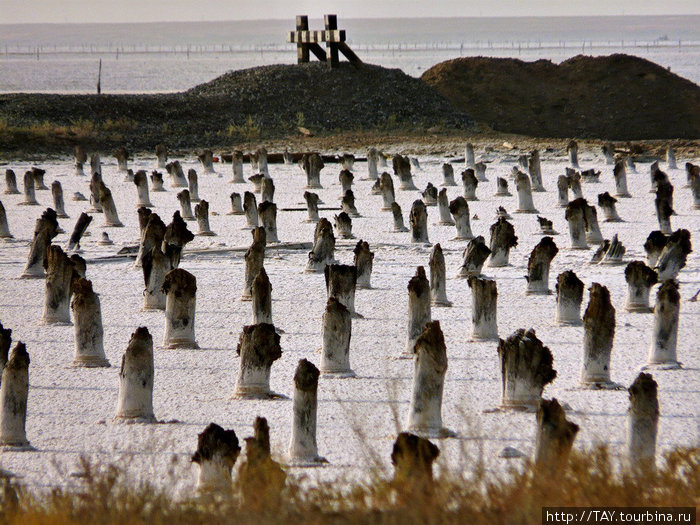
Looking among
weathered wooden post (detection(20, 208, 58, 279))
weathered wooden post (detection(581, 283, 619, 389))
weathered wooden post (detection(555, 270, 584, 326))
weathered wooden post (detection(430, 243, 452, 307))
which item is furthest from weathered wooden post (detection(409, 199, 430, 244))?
weathered wooden post (detection(581, 283, 619, 389))

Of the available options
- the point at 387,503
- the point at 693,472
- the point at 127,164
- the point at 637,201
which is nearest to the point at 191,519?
the point at 387,503

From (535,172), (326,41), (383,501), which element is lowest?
(383,501)

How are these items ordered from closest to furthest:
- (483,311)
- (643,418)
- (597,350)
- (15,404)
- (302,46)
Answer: (643,418) < (15,404) < (597,350) < (483,311) < (302,46)

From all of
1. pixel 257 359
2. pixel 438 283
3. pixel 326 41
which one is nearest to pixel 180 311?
pixel 257 359

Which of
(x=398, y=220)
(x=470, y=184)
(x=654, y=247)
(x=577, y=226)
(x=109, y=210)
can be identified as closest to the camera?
(x=654, y=247)

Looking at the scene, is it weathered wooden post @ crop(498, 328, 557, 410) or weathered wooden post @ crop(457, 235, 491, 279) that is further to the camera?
weathered wooden post @ crop(457, 235, 491, 279)

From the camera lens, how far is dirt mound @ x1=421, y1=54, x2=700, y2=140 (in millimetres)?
36656

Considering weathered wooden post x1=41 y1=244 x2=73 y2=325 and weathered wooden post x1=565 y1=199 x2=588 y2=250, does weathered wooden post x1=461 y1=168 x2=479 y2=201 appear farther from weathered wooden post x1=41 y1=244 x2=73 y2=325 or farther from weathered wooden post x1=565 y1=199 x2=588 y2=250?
weathered wooden post x1=41 y1=244 x2=73 y2=325

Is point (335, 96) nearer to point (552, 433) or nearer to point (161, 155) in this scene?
point (161, 155)

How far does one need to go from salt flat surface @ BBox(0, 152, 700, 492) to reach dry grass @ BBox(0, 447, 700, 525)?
22 centimetres

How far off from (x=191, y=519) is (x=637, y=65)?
38.8 m

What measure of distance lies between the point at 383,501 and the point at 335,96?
104ft

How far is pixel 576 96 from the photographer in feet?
130

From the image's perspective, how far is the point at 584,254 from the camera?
13.1 meters
